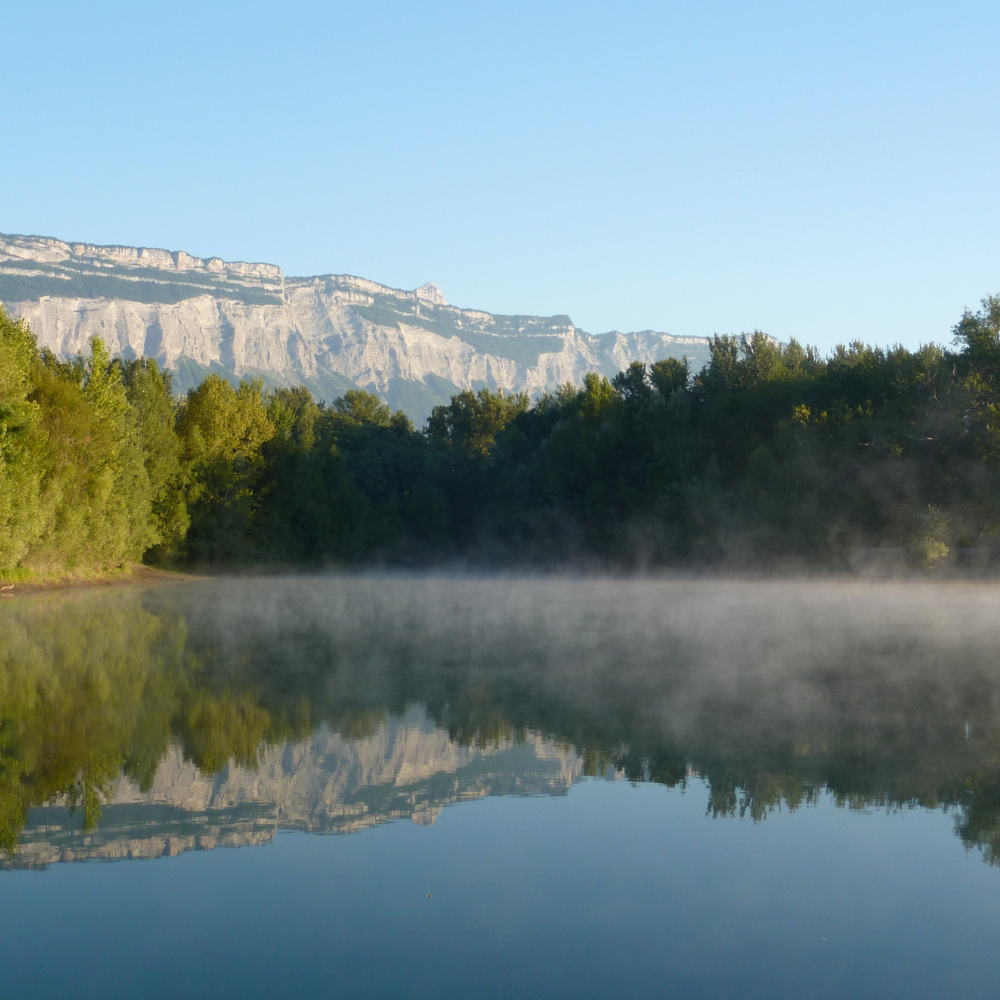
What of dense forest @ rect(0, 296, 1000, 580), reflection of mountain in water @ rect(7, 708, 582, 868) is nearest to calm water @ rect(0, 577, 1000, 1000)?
reflection of mountain in water @ rect(7, 708, 582, 868)

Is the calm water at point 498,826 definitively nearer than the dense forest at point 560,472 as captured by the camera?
Yes

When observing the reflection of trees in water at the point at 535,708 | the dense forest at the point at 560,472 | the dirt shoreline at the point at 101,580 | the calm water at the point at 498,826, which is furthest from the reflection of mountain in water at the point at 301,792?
the dirt shoreline at the point at 101,580

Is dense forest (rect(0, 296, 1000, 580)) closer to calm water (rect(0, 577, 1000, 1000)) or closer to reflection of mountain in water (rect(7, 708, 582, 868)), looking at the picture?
calm water (rect(0, 577, 1000, 1000))

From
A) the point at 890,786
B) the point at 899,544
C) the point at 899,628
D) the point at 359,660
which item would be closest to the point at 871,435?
the point at 899,544

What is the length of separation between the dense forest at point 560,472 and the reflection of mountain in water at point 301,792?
91.1 feet

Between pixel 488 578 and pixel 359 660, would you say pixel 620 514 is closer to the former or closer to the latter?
pixel 488 578

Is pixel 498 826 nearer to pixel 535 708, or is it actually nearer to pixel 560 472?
pixel 535 708

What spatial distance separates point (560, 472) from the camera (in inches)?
2657

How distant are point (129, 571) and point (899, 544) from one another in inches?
1461

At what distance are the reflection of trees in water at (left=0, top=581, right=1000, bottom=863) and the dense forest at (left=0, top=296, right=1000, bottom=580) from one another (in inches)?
756

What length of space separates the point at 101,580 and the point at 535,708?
39.5m

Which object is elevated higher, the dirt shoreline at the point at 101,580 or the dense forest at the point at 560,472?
the dense forest at the point at 560,472

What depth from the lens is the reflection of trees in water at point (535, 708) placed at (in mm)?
10531

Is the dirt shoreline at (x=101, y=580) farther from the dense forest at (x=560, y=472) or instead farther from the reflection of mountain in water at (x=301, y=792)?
the reflection of mountain in water at (x=301, y=792)
